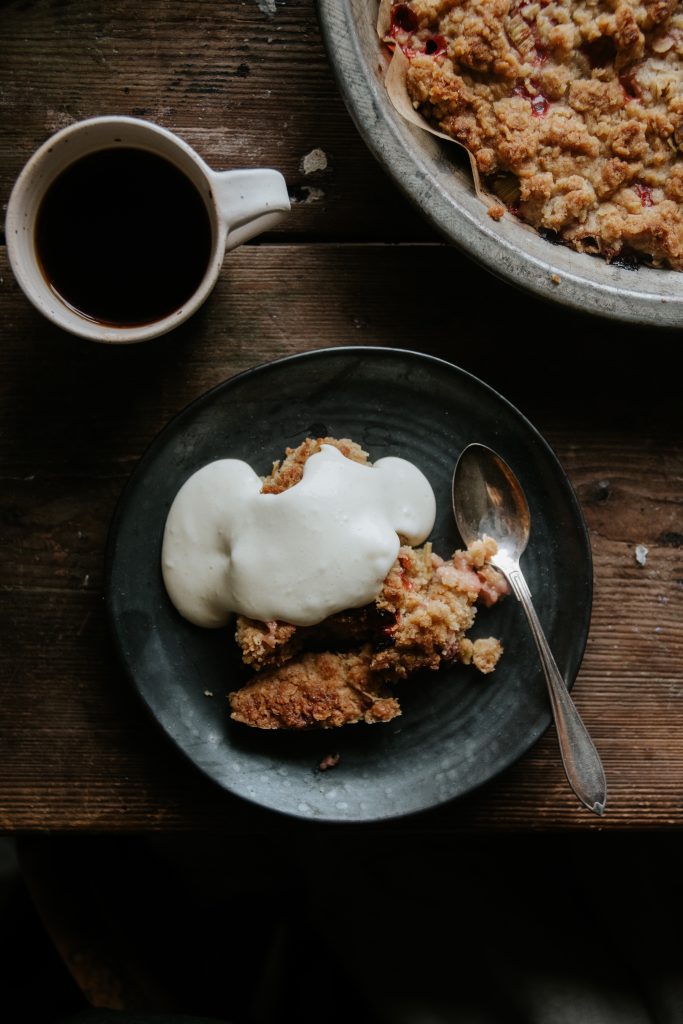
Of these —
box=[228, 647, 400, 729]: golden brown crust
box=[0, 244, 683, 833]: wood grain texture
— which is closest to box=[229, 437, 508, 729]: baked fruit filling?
box=[228, 647, 400, 729]: golden brown crust

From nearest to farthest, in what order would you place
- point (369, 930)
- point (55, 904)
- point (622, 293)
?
1. point (622, 293)
2. point (55, 904)
3. point (369, 930)

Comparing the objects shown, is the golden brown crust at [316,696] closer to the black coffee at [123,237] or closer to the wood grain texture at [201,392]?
the wood grain texture at [201,392]

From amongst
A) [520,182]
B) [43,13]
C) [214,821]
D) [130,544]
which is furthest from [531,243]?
[214,821]

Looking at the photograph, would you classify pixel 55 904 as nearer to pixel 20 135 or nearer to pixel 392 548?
pixel 392 548

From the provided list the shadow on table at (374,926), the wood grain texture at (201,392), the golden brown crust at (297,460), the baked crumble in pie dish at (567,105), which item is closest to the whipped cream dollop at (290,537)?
the golden brown crust at (297,460)

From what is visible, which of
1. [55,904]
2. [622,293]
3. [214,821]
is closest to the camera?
[622,293]

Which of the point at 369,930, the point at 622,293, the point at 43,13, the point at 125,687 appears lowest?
the point at 369,930
